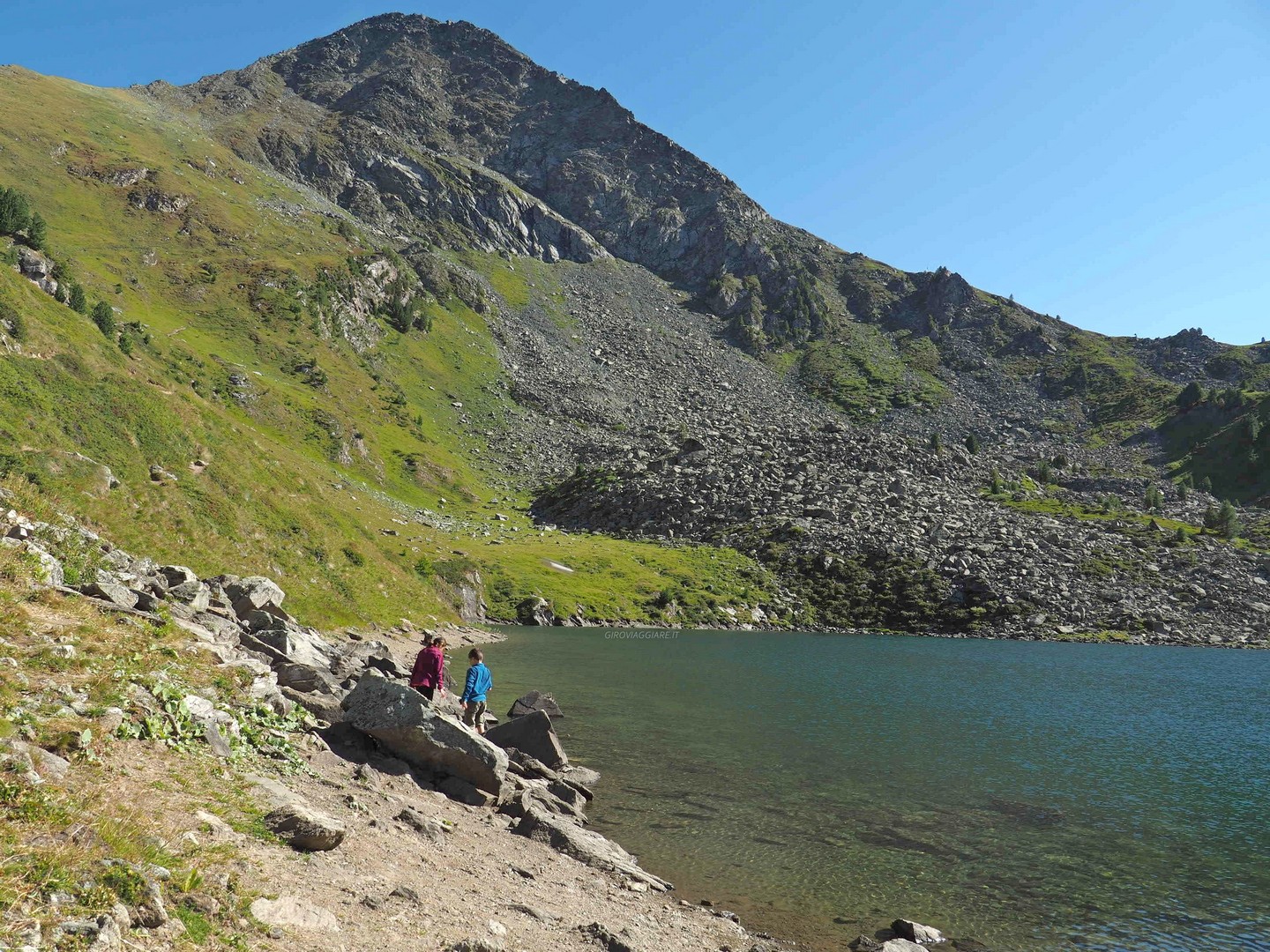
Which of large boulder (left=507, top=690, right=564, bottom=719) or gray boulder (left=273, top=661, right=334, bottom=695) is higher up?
gray boulder (left=273, top=661, right=334, bottom=695)

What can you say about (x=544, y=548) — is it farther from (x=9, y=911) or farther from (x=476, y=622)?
(x=9, y=911)

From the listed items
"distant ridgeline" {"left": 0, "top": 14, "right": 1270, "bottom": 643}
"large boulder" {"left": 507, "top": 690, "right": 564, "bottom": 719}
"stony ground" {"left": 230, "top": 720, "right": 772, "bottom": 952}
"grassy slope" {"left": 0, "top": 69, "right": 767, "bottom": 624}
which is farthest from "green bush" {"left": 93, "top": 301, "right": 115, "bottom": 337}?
"stony ground" {"left": 230, "top": 720, "right": 772, "bottom": 952}

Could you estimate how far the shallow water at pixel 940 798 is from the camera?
1862 centimetres

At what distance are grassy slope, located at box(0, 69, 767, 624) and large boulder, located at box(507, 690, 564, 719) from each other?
1791 cm

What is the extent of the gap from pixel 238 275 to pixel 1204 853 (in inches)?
7148

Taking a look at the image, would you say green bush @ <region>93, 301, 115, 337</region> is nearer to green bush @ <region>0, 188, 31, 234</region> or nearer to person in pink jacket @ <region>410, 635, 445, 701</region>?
green bush @ <region>0, 188, 31, 234</region>

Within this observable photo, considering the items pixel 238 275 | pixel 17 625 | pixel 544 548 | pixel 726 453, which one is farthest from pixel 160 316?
pixel 17 625

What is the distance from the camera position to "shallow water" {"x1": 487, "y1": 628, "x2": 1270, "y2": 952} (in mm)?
18625

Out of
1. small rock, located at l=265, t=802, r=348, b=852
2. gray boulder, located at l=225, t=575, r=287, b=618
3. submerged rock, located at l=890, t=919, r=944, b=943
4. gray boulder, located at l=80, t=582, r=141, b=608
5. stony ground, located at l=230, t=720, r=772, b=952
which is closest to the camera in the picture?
stony ground, located at l=230, t=720, r=772, b=952

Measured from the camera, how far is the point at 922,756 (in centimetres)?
3419

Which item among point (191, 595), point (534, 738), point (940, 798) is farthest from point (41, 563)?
point (940, 798)

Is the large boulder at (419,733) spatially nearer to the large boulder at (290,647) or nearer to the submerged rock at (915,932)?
the large boulder at (290,647)

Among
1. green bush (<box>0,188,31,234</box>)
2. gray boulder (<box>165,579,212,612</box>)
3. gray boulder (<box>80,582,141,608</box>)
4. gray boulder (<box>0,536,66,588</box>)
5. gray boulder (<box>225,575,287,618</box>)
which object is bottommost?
gray boulder (<box>225,575,287,618</box>)

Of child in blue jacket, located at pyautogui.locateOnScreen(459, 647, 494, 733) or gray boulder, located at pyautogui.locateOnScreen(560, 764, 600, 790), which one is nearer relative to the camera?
gray boulder, located at pyautogui.locateOnScreen(560, 764, 600, 790)
